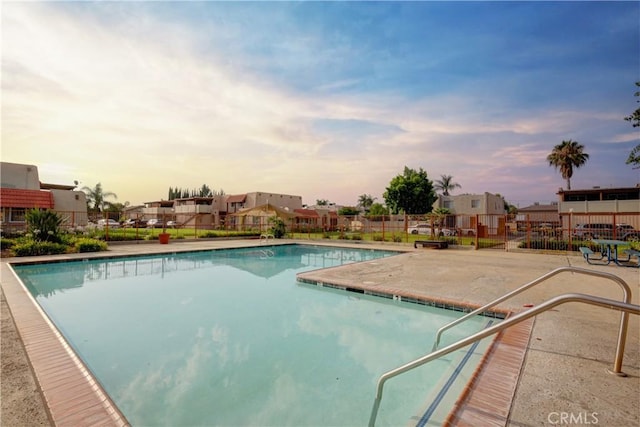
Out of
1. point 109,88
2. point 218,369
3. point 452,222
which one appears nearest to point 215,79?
point 109,88

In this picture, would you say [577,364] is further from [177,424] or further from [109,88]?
[109,88]

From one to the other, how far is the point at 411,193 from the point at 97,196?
46026mm

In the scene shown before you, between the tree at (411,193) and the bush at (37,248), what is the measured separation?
34355 mm

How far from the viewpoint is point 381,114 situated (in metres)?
14.8

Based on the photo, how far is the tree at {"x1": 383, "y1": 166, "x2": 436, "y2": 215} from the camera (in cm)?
3966

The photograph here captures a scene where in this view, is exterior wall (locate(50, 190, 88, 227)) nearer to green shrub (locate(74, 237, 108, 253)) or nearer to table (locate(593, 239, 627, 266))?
green shrub (locate(74, 237, 108, 253))

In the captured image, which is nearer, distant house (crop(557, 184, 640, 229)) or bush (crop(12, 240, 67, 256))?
bush (crop(12, 240, 67, 256))

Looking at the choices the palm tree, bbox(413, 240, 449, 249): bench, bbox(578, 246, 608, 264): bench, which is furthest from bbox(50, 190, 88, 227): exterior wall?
the palm tree

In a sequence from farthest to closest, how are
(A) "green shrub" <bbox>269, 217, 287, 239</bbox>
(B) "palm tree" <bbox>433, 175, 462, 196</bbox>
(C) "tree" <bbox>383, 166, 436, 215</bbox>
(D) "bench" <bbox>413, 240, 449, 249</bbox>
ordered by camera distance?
(B) "palm tree" <bbox>433, 175, 462, 196</bbox>
(C) "tree" <bbox>383, 166, 436, 215</bbox>
(A) "green shrub" <bbox>269, 217, 287, 239</bbox>
(D) "bench" <bbox>413, 240, 449, 249</bbox>

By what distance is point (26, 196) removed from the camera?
78.0ft

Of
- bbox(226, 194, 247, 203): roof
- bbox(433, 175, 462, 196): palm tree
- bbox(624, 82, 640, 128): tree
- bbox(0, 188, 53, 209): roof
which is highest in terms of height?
bbox(433, 175, 462, 196): palm tree

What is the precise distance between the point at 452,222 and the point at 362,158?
72.5ft

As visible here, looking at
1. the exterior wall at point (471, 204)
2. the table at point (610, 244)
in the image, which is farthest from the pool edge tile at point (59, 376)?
the exterior wall at point (471, 204)

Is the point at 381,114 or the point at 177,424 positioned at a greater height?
the point at 381,114
